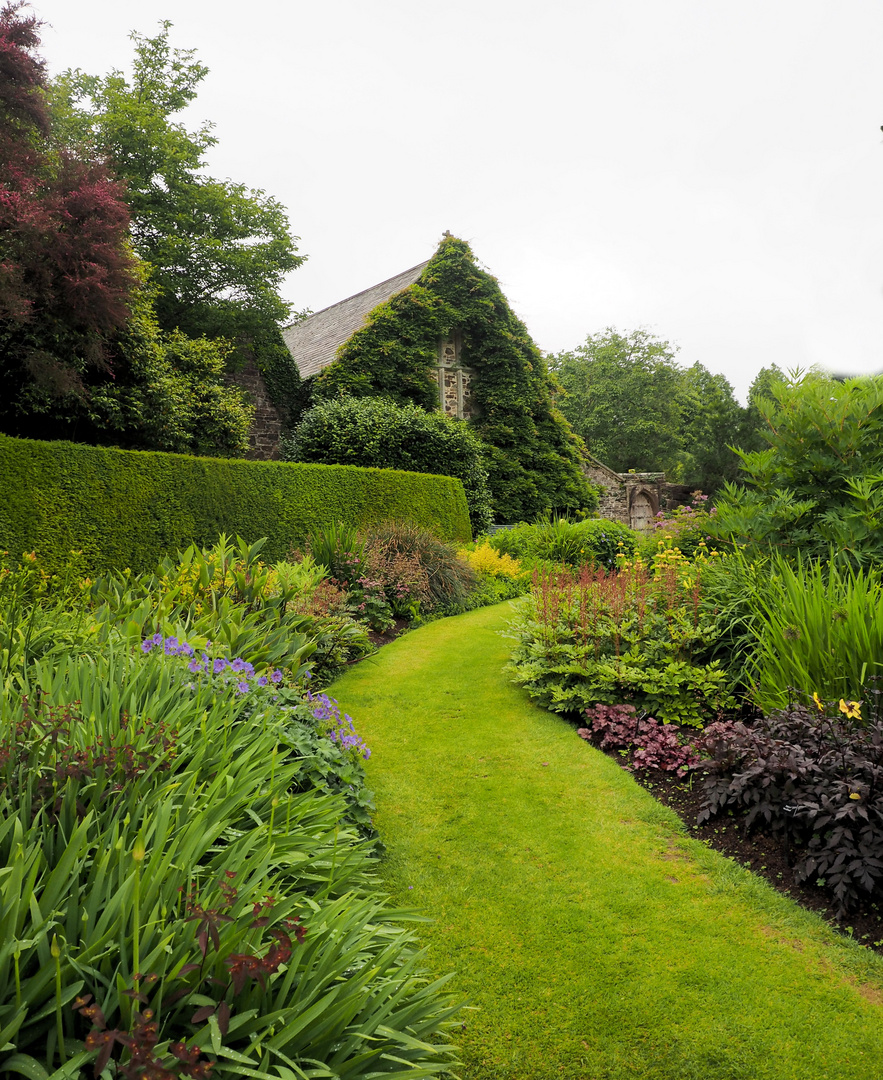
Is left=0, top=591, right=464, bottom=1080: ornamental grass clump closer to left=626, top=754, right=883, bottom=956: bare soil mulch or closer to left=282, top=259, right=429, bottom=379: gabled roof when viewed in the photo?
left=626, top=754, right=883, bottom=956: bare soil mulch

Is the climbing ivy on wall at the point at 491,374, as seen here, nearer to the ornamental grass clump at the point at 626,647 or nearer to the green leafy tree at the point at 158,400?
the green leafy tree at the point at 158,400

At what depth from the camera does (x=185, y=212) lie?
15.6 metres

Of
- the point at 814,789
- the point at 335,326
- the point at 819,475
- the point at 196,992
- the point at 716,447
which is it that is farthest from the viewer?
the point at 335,326

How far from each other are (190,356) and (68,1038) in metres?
13.5

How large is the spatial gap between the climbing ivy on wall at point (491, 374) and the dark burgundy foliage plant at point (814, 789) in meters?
15.0

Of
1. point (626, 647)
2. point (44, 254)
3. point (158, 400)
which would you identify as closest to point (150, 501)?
point (44, 254)

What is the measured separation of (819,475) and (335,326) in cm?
1823

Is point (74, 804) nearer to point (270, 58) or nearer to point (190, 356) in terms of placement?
point (270, 58)

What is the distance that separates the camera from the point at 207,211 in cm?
1581

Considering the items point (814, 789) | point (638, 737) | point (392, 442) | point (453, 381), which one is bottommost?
point (638, 737)

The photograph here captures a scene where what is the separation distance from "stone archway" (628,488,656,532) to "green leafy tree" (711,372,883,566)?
17.4 meters

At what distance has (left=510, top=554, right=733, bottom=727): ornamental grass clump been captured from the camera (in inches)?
182

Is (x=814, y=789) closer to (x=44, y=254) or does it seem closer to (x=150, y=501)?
(x=150, y=501)

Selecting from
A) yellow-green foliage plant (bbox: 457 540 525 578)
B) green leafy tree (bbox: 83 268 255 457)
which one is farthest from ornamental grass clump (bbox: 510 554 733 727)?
green leafy tree (bbox: 83 268 255 457)
